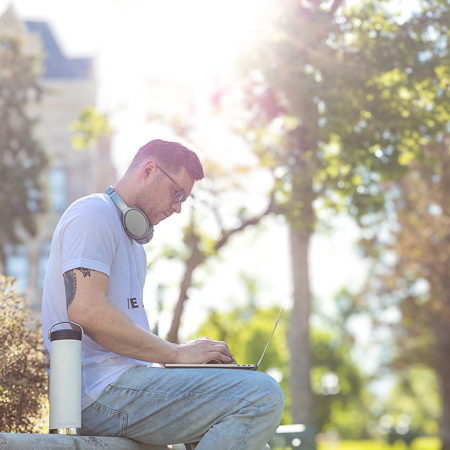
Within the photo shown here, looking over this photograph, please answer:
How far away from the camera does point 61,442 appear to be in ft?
8.59

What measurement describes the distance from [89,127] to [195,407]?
12149mm

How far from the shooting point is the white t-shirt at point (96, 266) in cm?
290

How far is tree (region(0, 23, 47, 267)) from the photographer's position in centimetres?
2375

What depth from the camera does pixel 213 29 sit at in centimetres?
1129

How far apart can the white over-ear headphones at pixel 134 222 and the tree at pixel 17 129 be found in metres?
21.3

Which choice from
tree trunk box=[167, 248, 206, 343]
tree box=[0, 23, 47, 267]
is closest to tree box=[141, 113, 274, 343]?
tree trunk box=[167, 248, 206, 343]

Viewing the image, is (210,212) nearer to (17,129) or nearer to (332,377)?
(17,129)

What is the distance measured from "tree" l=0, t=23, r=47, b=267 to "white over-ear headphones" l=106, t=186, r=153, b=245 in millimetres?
21345

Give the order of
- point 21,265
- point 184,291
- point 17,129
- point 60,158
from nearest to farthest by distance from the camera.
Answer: point 184,291, point 17,129, point 21,265, point 60,158

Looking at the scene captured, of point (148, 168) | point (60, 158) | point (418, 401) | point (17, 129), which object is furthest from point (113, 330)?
point (418, 401)

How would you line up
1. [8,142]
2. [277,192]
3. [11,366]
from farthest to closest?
[8,142] → [277,192] → [11,366]

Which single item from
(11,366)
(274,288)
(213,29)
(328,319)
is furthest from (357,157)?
(328,319)

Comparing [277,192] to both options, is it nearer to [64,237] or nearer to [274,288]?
[64,237]

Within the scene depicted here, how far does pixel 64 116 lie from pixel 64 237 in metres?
35.0
